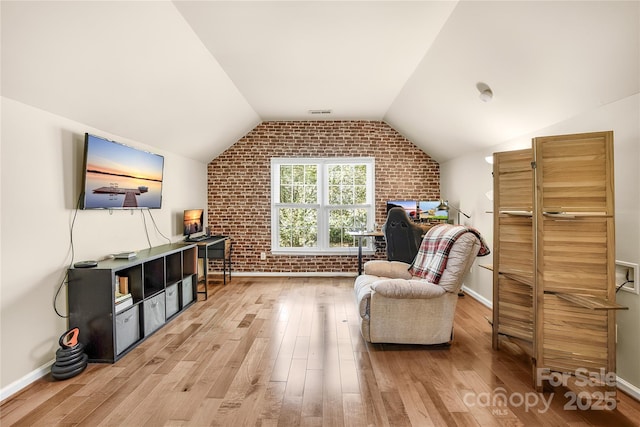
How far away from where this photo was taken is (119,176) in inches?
130

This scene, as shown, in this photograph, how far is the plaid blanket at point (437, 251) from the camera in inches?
115

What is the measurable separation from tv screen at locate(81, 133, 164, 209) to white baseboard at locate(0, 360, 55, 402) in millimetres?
1313

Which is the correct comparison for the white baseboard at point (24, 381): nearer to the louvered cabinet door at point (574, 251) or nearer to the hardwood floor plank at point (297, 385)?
the hardwood floor plank at point (297, 385)

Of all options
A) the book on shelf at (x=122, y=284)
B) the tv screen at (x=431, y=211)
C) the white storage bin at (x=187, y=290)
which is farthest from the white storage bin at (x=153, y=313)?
the tv screen at (x=431, y=211)

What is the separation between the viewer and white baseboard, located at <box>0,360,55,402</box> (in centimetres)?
221

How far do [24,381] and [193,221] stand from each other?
2.97 m

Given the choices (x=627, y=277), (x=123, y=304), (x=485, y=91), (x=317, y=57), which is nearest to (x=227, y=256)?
(x=123, y=304)

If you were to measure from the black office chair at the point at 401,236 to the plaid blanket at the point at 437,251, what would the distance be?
26.6 inches

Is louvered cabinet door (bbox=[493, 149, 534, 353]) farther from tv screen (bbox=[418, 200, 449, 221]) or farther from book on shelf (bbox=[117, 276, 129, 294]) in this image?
book on shelf (bbox=[117, 276, 129, 294])

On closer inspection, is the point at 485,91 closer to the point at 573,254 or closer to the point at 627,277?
the point at 573,254

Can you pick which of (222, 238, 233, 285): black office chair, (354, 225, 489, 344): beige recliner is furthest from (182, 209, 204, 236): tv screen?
(354, 225, 489, 344): beige recliner

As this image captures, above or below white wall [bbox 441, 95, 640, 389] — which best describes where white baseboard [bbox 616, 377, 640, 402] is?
below

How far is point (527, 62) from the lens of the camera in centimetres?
252

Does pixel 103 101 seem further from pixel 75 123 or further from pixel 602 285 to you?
pixel 602 285
